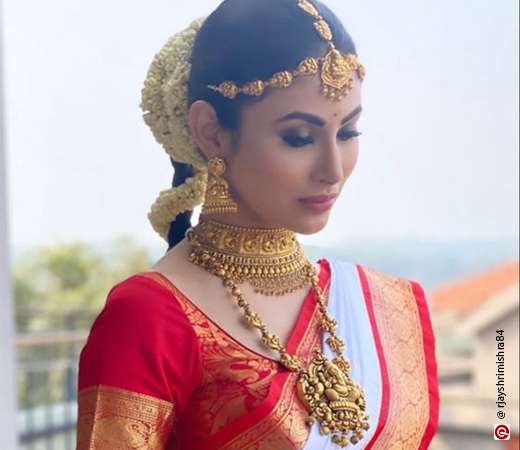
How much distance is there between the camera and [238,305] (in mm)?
887

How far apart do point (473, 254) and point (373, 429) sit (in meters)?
0.63

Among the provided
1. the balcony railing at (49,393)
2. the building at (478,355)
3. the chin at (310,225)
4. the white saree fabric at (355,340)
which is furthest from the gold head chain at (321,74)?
A: the balcony railing at (49,393)

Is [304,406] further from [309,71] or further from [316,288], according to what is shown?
[309,71]

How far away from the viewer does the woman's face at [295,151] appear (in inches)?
33.3

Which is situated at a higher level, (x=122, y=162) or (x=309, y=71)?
(x=309, y=71)

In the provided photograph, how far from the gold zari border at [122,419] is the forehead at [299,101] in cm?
29

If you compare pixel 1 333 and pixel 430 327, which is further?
pixel 1 333

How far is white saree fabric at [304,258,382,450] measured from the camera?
0.88m

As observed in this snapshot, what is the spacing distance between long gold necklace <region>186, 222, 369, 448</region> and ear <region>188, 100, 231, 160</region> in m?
0.08

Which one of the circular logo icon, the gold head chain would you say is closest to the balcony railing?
the circular logo icon

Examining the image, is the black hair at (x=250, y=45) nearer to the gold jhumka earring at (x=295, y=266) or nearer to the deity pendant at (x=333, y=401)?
the gold jhumka earring at (x=295, y=266)

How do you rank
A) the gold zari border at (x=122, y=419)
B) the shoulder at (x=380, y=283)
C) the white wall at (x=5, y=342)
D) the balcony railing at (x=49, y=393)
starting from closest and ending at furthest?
the gold zari border at (x=122, y=419)
the shoulder at (x=380, y=283)
the white wall at (x=5, y=342)
the balcony railing at (x=49, y=393)

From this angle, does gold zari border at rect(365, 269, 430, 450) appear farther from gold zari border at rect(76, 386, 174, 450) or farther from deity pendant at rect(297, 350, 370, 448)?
gold zari border at rect(76, 386, 174, 450)

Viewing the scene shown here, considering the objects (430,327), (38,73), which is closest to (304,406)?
(430,327)
